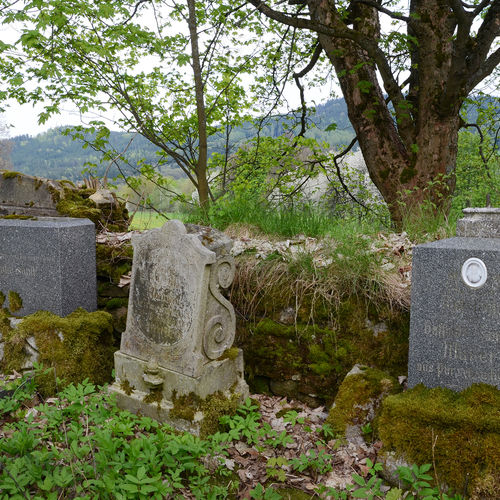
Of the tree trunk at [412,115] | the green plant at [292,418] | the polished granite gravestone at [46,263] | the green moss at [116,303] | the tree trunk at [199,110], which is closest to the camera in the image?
the green plant at [292,418]

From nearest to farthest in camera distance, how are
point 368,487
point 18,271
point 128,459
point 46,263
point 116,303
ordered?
point 368,487, point 128,459, point 46,263, point 18,271, point 116,303

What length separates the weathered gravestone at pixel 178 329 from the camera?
3395mm

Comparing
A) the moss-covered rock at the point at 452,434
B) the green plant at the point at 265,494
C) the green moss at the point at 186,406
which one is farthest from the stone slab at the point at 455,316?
the green moss at the point at 186,406

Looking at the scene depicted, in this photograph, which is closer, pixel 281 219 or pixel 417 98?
pixel 281 219

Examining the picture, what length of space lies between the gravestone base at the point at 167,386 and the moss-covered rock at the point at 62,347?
533 millimetres

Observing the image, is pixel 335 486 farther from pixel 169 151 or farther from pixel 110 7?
pixel 169 151

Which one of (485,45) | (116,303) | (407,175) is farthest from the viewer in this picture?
(407,175)

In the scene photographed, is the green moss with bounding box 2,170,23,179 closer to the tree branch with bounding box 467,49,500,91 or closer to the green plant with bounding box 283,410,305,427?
the green plant with bounding box 283,410,305,427

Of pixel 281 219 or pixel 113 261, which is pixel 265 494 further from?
pixel 281 219

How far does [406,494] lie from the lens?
2.66 metres

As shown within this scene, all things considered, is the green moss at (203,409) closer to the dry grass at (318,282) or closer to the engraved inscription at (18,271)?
the dry grass at (318,282)

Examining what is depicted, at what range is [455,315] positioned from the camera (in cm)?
295

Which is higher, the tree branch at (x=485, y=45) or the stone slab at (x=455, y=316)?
the tree branch at (x=485, y=45)

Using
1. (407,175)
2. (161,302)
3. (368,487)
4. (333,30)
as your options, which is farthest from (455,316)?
(333,30)
